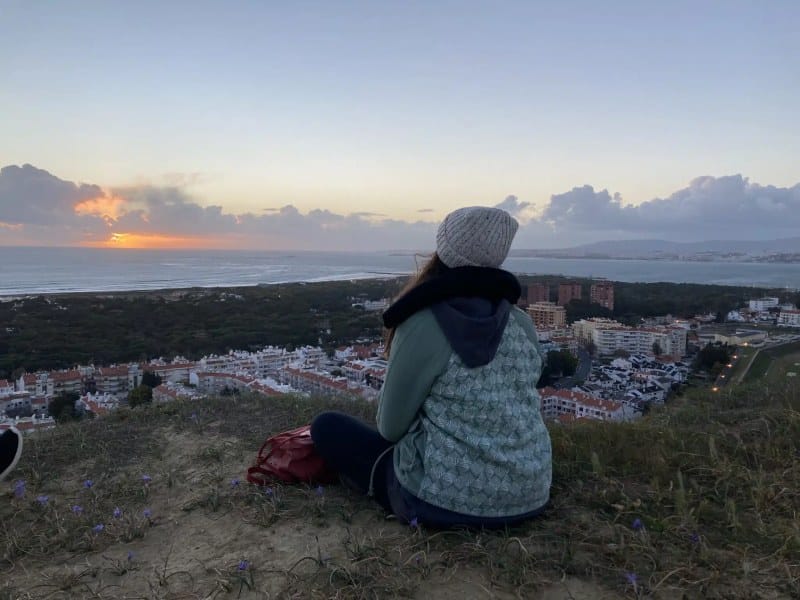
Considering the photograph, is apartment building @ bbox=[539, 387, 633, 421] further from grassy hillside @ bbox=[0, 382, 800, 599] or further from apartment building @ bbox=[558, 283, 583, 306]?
apartment building @ bbox=[558, 283, 583, 306]

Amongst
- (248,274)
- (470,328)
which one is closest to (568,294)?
(470,328)

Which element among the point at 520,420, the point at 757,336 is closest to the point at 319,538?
the point at 520,420

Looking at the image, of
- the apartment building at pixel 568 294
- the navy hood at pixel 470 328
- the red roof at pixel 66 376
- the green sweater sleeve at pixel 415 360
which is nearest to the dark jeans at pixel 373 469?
the green sweater sleeve at pixel 415 360

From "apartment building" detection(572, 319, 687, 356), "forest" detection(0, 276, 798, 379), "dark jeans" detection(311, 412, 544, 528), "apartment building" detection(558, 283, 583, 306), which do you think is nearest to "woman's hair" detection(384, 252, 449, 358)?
"dark jeans" detection(311, 412, 544, 528)

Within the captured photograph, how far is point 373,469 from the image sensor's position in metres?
2.04

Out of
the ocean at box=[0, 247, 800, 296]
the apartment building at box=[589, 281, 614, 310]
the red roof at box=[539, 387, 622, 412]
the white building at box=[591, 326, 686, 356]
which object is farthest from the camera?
the ocean at box=[0, 247, 800, 296]

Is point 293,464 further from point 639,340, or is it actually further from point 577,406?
point 639,340

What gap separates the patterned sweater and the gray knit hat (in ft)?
0.70

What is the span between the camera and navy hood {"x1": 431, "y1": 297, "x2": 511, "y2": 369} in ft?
5.37

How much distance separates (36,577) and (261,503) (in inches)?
30.6

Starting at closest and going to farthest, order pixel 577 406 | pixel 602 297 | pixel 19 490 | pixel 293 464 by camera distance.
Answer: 1. pixel 293 464
2. pixel 19 490
3. pixel 577 406
4. pixel 602 297

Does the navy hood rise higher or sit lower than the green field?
higher

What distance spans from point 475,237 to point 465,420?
0.59 metres

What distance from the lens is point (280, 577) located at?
1.65 m
